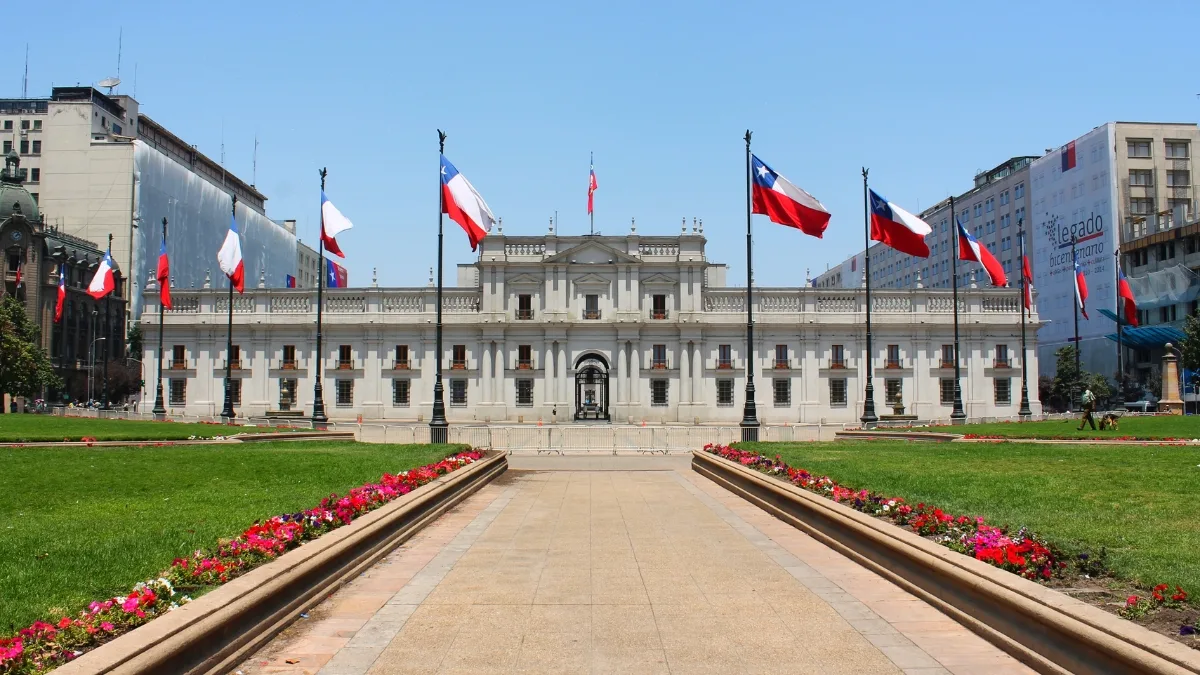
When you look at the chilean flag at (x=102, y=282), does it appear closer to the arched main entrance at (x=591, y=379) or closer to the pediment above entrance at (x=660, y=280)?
the arched main entrance at (x=591, y=379)

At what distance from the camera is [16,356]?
6550 cm

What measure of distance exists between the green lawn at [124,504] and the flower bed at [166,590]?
17.6 inches

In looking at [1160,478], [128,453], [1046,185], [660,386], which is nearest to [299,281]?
[660,386]

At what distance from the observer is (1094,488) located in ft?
47.0

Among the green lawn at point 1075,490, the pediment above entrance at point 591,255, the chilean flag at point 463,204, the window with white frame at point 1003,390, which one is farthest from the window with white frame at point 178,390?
the window with white frame at point 1003,390

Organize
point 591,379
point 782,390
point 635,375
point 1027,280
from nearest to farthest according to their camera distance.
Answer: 1. point 1027,280
2. point 782,390
3. point 635,375
4. point 591,379

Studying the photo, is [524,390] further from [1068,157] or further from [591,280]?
[1068,157]

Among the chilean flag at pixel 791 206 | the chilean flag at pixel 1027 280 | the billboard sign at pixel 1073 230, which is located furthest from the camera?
the billboard sign at pixel 1073 230

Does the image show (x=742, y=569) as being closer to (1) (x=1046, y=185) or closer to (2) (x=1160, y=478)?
(2) (x=1160, y=478)

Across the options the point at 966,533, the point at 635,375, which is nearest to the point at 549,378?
the point at 635,375

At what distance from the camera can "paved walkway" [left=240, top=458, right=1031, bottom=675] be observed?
7379 mm

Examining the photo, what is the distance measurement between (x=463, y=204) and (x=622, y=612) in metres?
23.0

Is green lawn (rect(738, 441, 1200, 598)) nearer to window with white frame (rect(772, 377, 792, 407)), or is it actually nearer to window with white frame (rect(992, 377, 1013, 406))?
window with white frame (rect(772, 377, 792, 407))

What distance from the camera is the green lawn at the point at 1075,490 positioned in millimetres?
9164
